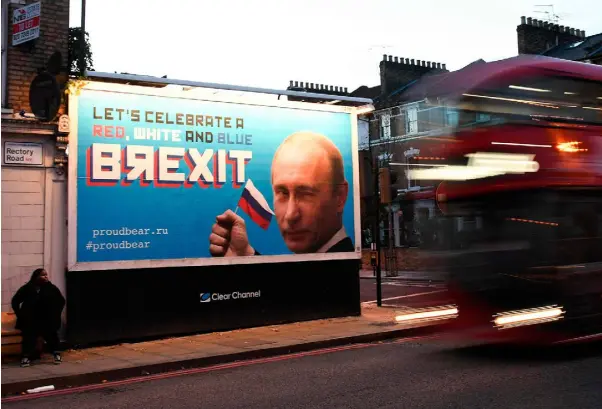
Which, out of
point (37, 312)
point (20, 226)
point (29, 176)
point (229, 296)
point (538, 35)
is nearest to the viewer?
point (37, 312)

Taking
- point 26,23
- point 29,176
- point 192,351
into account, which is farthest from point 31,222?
point 192,351

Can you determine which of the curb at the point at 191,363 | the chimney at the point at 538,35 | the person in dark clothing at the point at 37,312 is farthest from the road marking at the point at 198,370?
the chimney at the point at 538,35

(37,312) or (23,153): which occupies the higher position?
(23,153)

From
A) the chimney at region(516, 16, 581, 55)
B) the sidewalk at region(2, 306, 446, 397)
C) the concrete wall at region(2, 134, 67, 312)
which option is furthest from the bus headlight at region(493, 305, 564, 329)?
the chimney at region(516, 16, 581, 55)

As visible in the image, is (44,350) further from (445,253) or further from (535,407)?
(535,407)

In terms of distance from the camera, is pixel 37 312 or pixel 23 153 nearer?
pixel 37 312

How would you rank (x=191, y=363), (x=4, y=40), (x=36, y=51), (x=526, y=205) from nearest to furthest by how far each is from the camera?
(x=526, y=205) < (x=191, y=363) < (x=4, y=40) < (x=36, y=51)

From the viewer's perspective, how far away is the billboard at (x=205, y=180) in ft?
37.9

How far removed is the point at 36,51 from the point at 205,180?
3.85 m

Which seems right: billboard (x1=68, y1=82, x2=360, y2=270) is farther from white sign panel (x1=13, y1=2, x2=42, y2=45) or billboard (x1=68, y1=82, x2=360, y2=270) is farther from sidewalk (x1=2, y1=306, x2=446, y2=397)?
sidewalk (x1=2, y1=306, x2=446, y2=397)

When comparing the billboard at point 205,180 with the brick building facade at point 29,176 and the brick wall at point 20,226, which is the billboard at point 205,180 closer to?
the brick building facade at point 29,176

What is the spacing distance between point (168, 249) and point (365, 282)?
16.5 m

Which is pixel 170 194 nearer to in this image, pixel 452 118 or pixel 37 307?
pixel 37 307

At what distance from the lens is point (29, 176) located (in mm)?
11078
